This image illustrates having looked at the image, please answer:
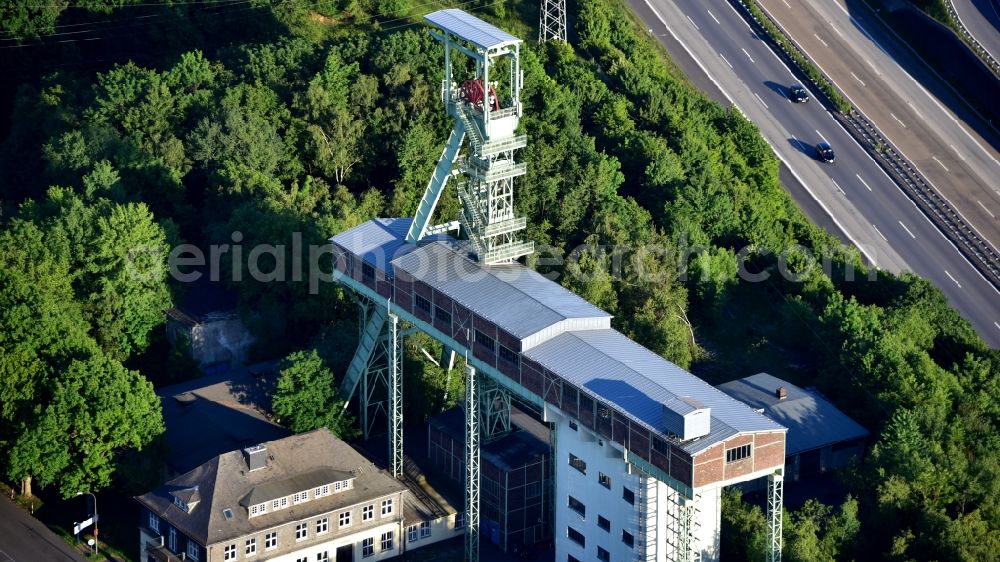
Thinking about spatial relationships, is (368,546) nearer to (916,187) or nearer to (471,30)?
(471,30)

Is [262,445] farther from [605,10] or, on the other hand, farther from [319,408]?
[605,10]

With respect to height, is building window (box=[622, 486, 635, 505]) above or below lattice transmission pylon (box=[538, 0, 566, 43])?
below

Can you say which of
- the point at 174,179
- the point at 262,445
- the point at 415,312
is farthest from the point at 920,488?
the point at 174,179

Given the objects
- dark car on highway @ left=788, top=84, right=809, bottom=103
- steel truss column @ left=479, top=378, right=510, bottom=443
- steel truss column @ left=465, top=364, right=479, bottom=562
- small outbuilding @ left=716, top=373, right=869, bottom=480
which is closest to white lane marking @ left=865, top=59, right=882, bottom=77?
dark car on highway @ left=788, top=84, right=809, bottom=103

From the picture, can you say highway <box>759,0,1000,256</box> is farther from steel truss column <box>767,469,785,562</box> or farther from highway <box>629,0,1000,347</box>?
steel truss column <box>767,469,785,562</box>

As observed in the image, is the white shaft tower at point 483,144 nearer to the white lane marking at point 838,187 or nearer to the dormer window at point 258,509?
the dormer window at point 258,509

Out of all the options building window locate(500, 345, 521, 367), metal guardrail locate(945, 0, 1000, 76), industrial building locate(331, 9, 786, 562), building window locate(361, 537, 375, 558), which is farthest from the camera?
metal guardrail locate(945, 0, 1000, 76)

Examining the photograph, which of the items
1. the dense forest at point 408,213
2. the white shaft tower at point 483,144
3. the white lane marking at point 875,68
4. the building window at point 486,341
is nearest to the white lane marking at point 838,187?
the dense forest at point 408,213
